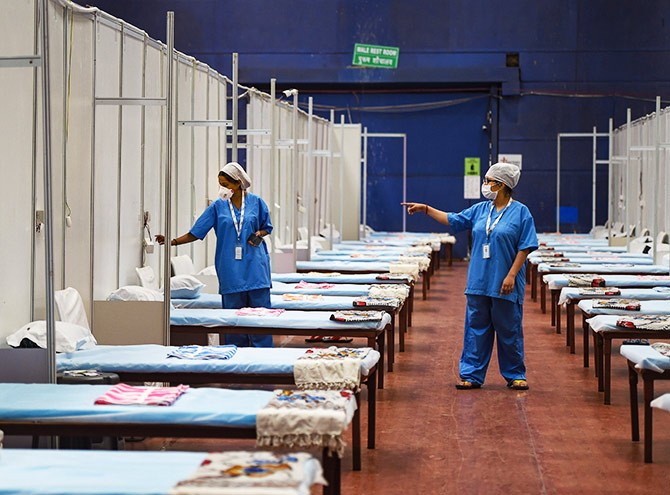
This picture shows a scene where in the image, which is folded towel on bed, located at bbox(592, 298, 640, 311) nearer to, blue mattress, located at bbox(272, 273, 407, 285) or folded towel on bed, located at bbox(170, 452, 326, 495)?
blue mattress, located at bbox(272, 273, 407, 285)

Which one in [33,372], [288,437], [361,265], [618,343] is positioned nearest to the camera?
[288,437]

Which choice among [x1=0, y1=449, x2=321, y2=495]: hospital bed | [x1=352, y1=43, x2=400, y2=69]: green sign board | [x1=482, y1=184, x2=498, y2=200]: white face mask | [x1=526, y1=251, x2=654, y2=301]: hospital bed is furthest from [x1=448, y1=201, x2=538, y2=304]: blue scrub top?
[x1=352, y1=43, x2=400, y2=69]: green sign board

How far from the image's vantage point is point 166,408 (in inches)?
177

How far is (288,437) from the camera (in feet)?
13.9

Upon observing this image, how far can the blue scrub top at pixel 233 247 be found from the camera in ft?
26.2

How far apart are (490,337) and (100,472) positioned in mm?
4281

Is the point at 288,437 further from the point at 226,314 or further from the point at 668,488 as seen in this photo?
the point at 226,314

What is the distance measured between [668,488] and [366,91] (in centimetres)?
1529

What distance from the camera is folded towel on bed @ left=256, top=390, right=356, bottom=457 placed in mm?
4184

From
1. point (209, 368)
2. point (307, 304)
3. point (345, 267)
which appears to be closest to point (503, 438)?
point (209, 368)

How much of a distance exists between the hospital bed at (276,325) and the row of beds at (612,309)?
1337 mm

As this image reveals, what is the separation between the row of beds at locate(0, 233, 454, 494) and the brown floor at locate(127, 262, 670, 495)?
11.9 inches

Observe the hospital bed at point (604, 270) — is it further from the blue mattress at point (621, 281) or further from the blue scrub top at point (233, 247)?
the blue scrub top at point (233, 247)

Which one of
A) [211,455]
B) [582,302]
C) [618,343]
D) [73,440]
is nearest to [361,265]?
[618,343]
